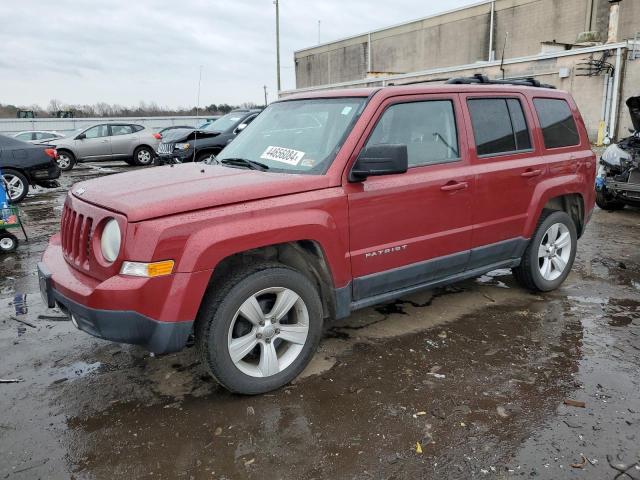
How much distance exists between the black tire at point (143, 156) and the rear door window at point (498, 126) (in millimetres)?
15863

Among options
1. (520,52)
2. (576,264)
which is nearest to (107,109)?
(520,52)

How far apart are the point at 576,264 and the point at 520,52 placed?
109 feet

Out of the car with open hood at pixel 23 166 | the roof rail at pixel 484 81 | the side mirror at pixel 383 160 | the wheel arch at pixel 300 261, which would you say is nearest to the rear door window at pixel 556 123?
the roof rail at pixel 484 81

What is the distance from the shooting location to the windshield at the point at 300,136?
3.50 m

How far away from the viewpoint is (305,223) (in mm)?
3143

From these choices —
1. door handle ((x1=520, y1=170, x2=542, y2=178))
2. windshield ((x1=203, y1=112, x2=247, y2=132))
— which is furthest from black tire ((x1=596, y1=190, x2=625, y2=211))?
windshield ((x1=203, y1=112, x2=247, y2=132))

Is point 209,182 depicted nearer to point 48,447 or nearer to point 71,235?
point 71,235

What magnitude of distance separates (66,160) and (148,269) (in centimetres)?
1684

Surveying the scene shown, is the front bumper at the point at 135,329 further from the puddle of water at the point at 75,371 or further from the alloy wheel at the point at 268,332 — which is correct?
the puddle of water at the point at 75,371

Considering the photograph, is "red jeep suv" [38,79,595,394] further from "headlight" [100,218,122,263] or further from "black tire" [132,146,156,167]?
"black tire" [132,146,156,167]

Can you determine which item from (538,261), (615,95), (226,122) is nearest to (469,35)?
(615,95)

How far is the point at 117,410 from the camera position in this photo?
306cm

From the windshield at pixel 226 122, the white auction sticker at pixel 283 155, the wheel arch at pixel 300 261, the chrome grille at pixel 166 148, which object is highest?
the windshield at pixel 226 122

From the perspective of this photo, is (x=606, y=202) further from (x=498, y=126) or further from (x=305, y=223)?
(x=305, y=223)
